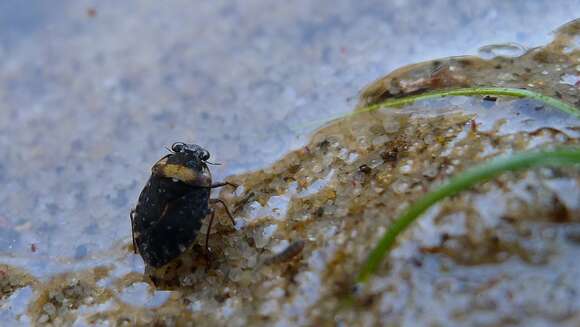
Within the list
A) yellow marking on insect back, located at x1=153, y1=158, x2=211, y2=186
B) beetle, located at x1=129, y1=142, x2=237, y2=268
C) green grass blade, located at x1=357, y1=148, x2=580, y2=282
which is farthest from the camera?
yellow marking on insect back, located at x1=153, y1=158, x2=211, y2=186

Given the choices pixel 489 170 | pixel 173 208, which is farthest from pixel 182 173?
pixel 489 170

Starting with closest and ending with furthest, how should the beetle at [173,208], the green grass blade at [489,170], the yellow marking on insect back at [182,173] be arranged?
1. the green grass blade at [489,170]
2. the beetle at [173,208]
3. the yellow marking on insect back at [182,173]

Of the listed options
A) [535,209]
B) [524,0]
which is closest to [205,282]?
[535,209]

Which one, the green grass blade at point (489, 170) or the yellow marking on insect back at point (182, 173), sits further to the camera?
the yellow marking on insect back at point (182, 173)

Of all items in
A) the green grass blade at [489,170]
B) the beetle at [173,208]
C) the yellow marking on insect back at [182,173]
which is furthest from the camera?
the yellow marking on insect back at [182,173]

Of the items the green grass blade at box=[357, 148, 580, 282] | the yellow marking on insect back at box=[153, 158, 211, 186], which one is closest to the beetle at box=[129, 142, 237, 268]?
the yellow marking on insect back at box=[153, 158, 211, 186]

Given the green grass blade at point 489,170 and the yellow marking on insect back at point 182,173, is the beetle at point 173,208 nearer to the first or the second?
the yellow marking on insect back at point 182,173

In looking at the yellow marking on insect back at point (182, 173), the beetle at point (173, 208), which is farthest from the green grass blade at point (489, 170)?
the yellow marking on insect back at point (182, 173)

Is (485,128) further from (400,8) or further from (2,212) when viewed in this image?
(2,212)

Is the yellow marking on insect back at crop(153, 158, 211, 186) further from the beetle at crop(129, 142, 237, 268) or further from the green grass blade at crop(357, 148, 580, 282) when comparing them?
the green grass blade at crop(357, 148, 580, 282)

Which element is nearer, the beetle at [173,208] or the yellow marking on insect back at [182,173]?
the beetle at [173,208]
